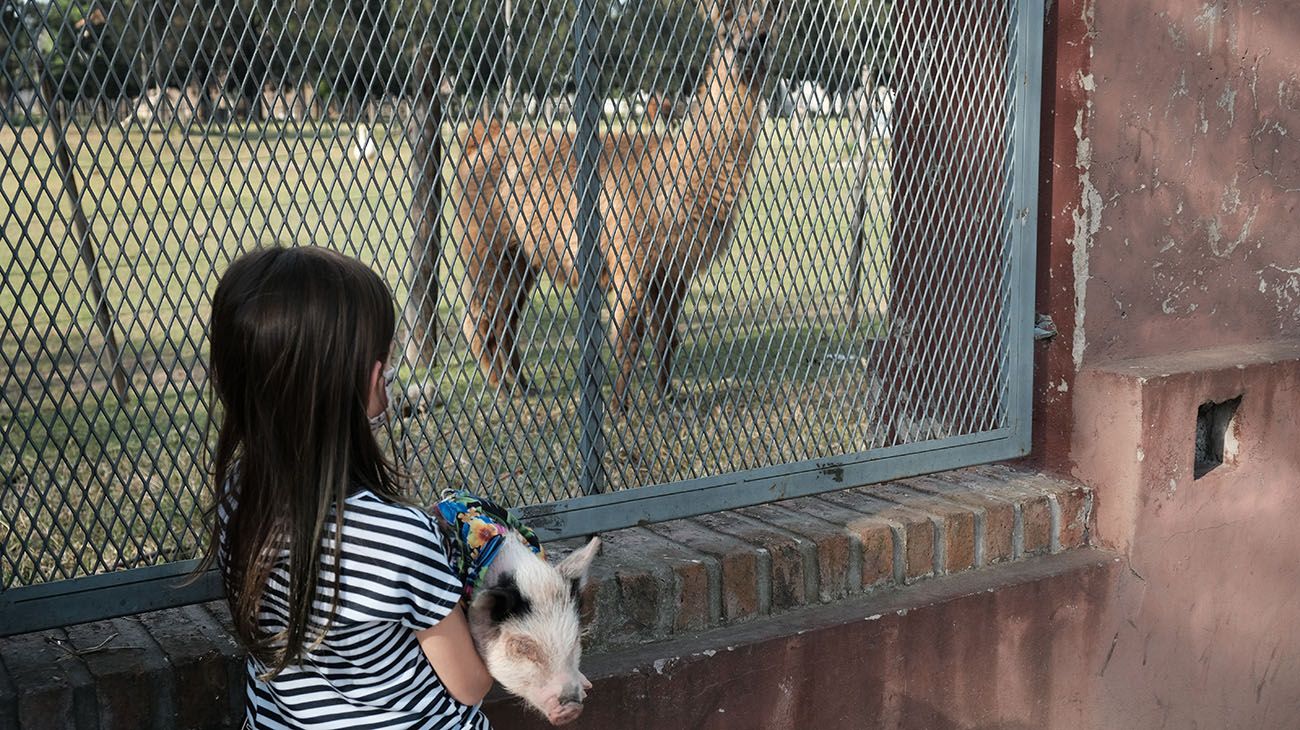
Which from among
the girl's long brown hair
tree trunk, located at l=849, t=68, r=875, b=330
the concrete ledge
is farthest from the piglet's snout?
tree trunk, located at l=849, t=68, r=875, b=330

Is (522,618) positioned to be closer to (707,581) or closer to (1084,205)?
(707,581)

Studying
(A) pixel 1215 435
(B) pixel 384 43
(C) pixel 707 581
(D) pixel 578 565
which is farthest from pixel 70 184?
(A) pixel 1215 435

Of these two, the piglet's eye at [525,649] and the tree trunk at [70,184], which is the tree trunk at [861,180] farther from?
the tree trunk at [70,184]

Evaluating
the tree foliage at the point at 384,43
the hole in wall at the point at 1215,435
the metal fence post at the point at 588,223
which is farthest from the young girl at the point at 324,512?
the hole in wall at the point at 1215,435

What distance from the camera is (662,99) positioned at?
8.63ft

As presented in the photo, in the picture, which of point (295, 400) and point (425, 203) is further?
point (425, 203)

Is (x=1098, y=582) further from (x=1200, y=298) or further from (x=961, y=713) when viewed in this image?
(x=1200, y=298)

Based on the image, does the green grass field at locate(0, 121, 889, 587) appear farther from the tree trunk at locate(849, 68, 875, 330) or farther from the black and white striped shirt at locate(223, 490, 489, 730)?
the black and white striped shirt at locate(223, 490, 489, 730)

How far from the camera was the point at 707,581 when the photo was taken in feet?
8.48

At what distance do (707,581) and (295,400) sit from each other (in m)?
1.20

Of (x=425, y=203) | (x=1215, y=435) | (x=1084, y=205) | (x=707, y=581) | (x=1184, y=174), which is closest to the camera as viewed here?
(x=425, y=203)

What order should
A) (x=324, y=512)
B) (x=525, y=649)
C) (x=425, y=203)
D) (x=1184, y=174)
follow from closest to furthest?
(x=324, y=512) → (x=525, y=649) → (x=425, y=203) → (x=1184, y=174)

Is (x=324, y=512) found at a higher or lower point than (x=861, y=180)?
lower

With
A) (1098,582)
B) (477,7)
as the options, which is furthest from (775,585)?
(477,7)
